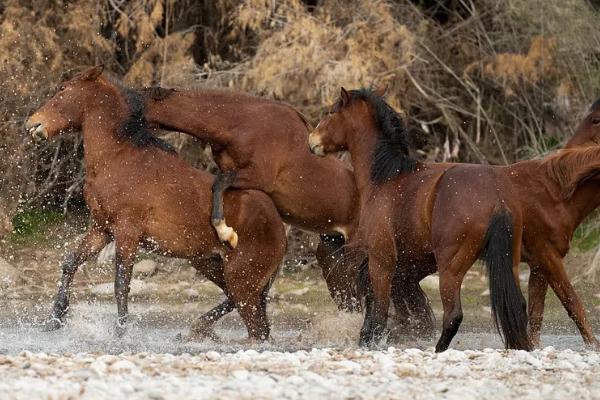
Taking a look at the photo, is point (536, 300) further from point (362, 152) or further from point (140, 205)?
point (140, 205)

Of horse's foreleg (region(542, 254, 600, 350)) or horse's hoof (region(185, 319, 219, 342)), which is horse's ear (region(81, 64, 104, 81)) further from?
horse's foreleg (region(542, 254, 600, 350))

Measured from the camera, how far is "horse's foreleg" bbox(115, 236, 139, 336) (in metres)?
9.43

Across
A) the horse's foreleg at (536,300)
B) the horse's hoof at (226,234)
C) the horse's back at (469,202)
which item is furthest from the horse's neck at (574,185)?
the horse's hoof at (226,234)

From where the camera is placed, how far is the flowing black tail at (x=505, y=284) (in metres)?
8.20

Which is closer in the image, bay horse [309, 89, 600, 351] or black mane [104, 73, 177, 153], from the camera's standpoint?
bay horse [309, 89, 600, 351]

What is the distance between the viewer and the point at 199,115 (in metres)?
9.87

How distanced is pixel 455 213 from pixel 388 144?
1.27 meters

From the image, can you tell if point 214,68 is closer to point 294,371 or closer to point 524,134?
point 524,134

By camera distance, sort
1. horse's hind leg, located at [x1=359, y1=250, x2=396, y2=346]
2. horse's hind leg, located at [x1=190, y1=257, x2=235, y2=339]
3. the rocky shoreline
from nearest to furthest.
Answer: the rocky shoreline < horse's hind leg, located at [x1=359, y1=250, x2=396, y2=346] < horse's hind leg, located at [x1=190, y1=257, x2=235, y2=339]

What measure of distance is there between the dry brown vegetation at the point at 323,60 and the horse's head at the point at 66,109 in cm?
372

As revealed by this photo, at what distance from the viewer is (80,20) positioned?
13.8 m

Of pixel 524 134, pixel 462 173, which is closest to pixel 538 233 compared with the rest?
pixel 462 173

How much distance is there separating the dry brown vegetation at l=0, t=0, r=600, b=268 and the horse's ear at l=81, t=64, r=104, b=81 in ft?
12.1

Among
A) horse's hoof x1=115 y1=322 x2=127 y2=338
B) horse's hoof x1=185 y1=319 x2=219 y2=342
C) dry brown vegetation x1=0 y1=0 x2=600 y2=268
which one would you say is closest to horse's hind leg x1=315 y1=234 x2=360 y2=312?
horse's hoof x1=185 y1=319 x2=219 y2=342
